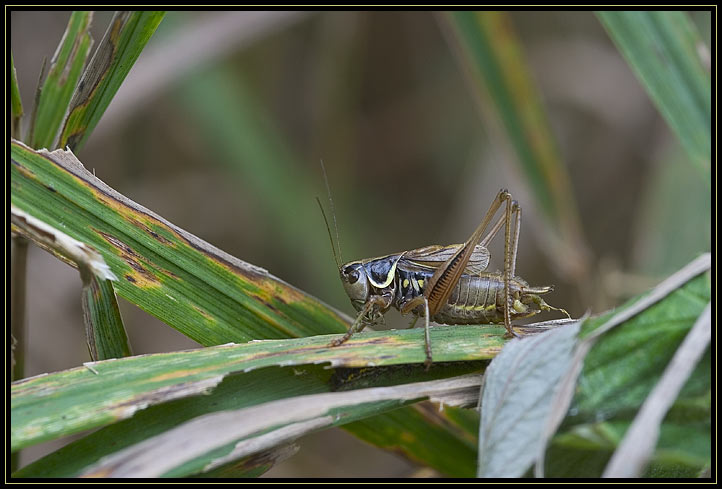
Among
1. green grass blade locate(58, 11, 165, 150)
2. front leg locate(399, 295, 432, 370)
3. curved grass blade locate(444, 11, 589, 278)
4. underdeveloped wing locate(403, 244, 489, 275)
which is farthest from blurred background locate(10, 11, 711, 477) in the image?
green grass blade locate(58, 11, 165, 150)

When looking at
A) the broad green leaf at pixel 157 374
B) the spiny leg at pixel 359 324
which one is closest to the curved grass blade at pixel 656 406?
the broad green leaf at pixel 157 374

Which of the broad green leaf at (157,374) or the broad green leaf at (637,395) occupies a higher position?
the broad green leaf at (157,374)

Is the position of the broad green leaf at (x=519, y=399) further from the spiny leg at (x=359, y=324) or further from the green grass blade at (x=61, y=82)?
the green grass blade at (x=61, y=82)

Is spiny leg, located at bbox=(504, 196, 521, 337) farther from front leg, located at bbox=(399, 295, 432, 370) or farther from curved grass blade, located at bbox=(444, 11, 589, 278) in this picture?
curved grass blade, located at bbox=(444, 11, 589, 278)

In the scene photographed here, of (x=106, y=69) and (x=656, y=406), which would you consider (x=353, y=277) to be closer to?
(x=106, y=69)

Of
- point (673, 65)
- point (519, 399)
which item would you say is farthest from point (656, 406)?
point (673, 65)
